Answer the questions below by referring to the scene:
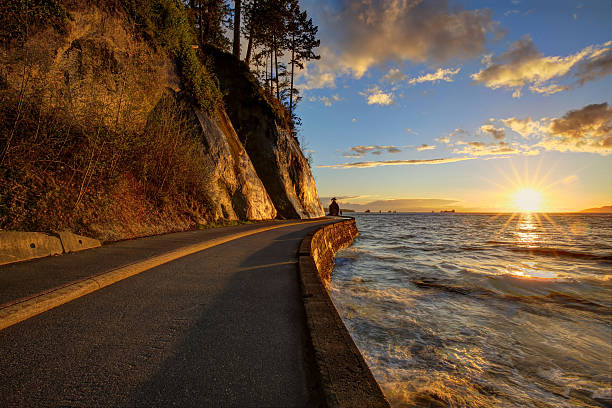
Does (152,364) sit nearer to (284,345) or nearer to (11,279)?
(284,345)

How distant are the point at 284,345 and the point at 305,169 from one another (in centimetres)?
2453

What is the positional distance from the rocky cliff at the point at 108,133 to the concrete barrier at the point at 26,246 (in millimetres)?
823

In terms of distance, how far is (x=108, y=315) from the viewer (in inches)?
105

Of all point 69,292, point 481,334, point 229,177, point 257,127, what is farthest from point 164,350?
point 257,127

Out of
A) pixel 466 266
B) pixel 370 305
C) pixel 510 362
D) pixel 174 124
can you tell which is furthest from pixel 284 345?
pixel 466 266

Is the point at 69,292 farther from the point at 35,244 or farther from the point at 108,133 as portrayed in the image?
the point at 108,133

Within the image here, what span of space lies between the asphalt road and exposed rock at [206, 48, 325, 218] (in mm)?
17153

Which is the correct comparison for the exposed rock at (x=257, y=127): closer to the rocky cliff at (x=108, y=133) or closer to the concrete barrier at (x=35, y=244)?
the rocky cliff at (x=108, y=133)

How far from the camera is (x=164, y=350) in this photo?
2.06 metres

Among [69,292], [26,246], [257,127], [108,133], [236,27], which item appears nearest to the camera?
[69,292]

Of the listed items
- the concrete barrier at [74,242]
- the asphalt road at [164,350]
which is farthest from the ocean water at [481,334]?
the concrete barrier at [74,242]

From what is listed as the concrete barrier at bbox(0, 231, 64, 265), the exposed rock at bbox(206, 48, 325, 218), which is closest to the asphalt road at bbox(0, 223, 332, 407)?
the concrete barrier at bbox(0, 231, 64, 265)

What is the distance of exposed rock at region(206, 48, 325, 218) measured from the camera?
20.4 meters

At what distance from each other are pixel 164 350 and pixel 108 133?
7.55 meters
